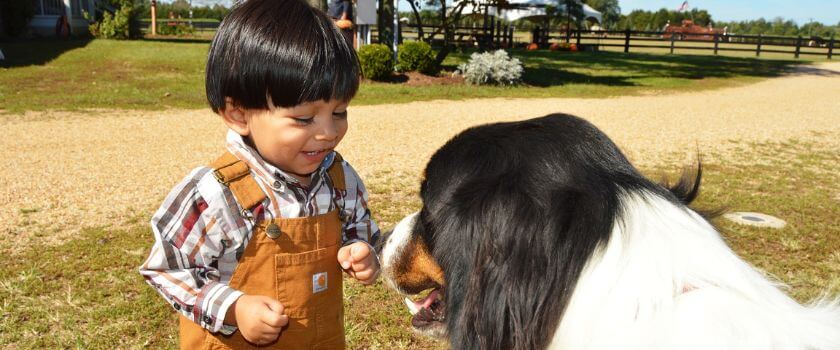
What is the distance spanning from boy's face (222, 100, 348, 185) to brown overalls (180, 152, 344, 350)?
131 mm

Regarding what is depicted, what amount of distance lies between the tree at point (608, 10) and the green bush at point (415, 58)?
Result: 69.8 metres

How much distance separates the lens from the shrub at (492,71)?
18812 mm

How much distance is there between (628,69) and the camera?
2631 centimetres

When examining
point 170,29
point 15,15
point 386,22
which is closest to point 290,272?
point 386,22

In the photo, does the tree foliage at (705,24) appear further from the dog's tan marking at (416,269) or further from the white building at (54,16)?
the dog's tan marking at (416,269)

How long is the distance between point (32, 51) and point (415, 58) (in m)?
13.3

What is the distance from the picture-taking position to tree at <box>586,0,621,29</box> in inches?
3354

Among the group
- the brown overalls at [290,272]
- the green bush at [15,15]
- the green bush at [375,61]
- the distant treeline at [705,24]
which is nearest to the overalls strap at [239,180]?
the brown overalls at [290,272]

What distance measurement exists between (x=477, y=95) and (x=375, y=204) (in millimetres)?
10596

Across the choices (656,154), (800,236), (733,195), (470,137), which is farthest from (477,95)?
(470,137)

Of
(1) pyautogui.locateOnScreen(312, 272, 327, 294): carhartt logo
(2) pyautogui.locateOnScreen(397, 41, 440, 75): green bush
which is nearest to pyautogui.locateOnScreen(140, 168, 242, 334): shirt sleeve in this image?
(1) pyautogui.locateOnScreen(312, 272, 327, 294): carhartt logo

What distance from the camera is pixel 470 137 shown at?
2.34 m

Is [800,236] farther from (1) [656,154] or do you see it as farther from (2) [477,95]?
(2) [477,95]

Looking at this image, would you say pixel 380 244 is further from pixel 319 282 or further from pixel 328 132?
pixel 328 132
